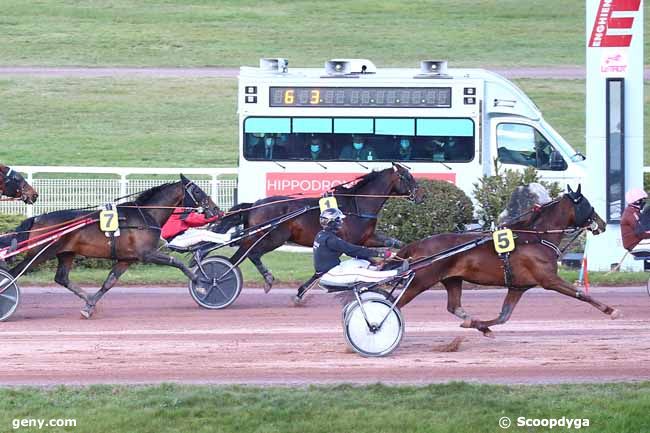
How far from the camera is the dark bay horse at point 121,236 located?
46.8 feet

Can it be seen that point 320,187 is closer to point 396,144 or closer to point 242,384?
point 396,144

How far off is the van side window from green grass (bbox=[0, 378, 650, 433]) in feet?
35.0

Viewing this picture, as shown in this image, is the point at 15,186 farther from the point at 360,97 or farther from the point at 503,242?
the point at 360,97

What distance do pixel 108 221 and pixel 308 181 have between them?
6.67m

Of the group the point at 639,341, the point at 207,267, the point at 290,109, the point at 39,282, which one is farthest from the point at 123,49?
the point at 639,341

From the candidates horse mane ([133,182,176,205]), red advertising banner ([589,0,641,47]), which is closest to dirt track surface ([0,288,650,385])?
horse mane ([133,182,176,205])

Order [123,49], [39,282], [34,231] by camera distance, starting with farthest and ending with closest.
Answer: [123,49] → [39,282] → [34,231]

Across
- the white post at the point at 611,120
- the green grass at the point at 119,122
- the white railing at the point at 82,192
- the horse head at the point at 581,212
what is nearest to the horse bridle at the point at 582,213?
the horse head at the point at 581,212

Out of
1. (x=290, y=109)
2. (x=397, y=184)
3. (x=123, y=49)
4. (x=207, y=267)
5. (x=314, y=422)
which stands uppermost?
(x=123, y=49)

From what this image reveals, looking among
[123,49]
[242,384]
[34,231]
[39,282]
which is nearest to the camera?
[242,384]

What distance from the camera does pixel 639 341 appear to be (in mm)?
12445

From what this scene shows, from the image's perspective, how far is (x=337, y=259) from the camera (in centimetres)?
1182

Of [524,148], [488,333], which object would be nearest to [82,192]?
[524,148]

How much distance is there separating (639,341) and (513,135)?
8776mm
